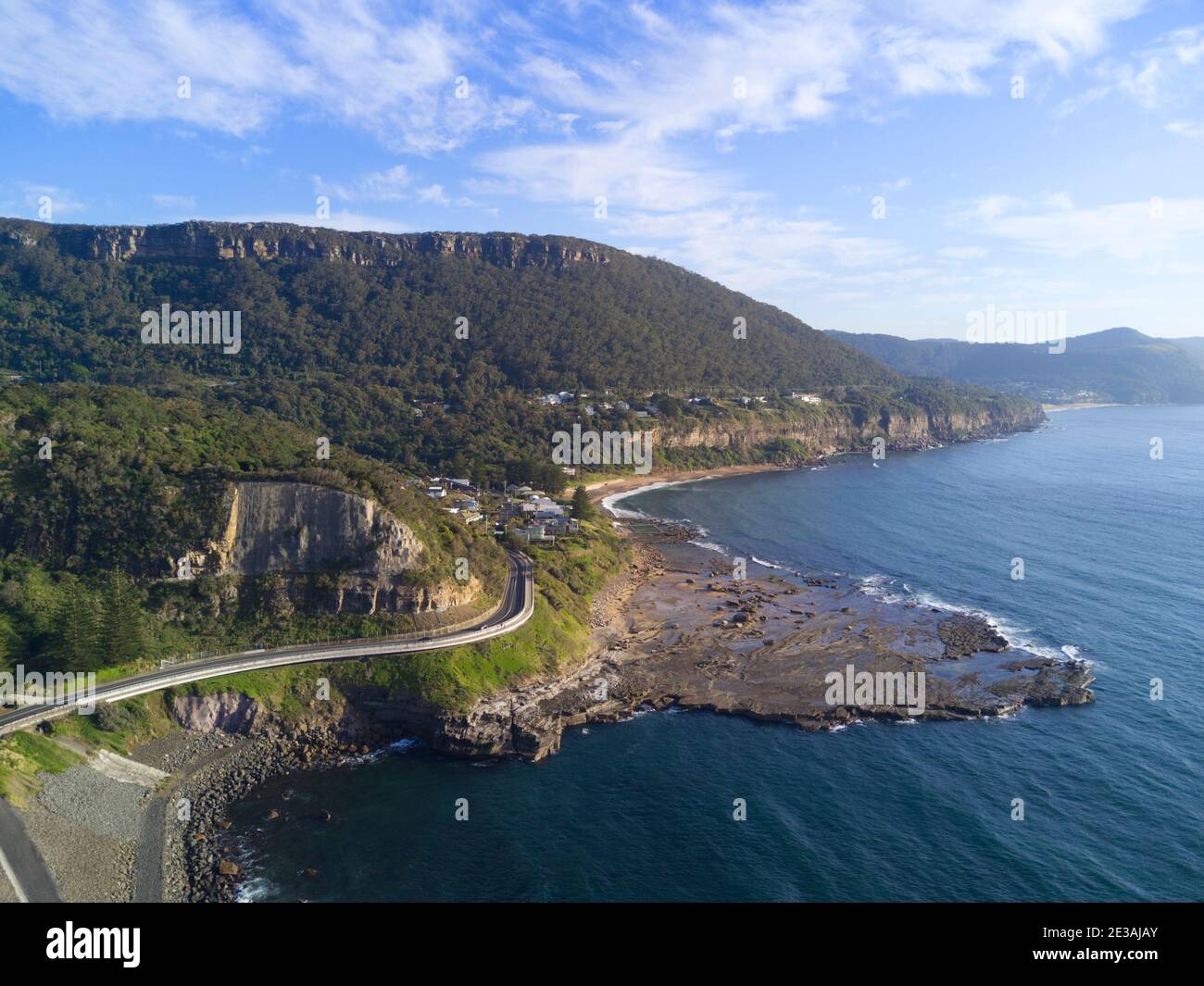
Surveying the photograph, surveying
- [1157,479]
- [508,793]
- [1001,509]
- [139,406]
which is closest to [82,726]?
[508,793]

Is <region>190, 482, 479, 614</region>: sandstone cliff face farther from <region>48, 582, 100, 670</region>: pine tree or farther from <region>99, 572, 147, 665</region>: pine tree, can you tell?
<region>48, 582, 100, 670</region>: pine tree

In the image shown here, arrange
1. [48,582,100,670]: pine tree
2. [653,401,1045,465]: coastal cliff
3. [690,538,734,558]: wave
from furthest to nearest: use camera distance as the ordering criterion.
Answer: [653,401,1045,465]: coastal cliff
[690,538,734,558]: wave
[48,582,100,670]: pine tree

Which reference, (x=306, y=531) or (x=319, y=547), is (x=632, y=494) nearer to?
(x=319, y=547)

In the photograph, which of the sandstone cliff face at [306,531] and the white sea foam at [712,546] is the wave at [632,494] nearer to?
the white sea foam at [712,546]

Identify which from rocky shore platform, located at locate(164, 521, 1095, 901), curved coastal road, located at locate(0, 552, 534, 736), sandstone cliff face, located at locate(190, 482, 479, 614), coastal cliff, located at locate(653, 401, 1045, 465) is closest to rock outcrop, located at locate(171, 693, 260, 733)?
rocky shore platform, located at locate(164, 521, 1095, 901)

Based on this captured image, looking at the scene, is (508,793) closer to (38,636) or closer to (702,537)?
(38,636)
